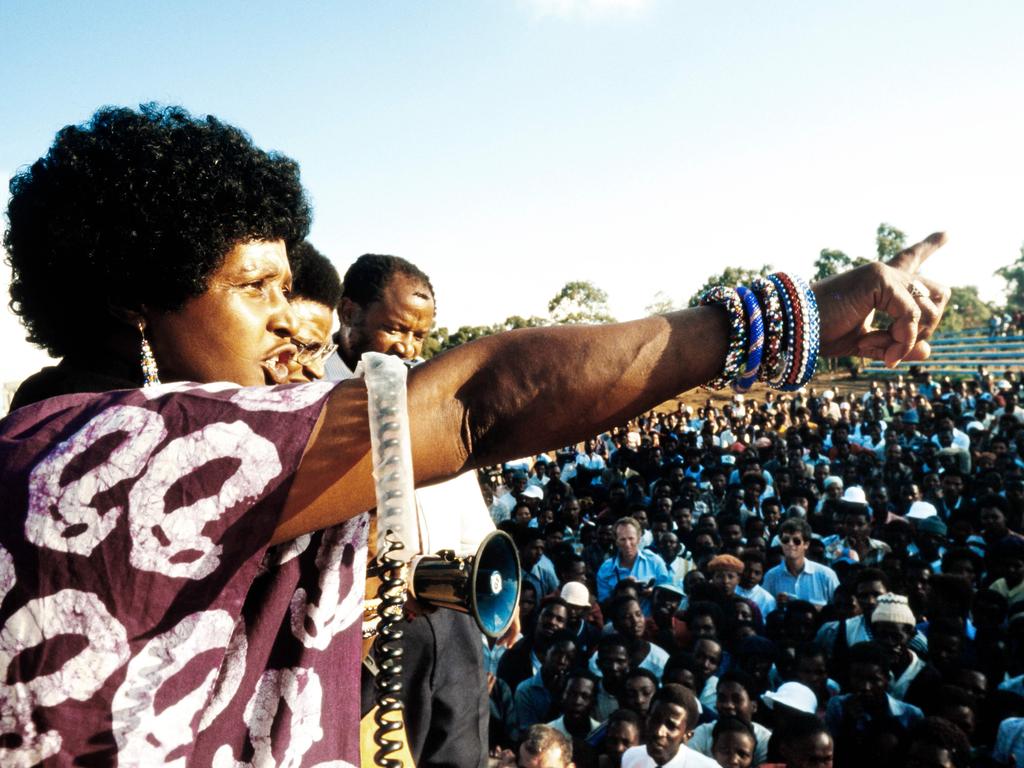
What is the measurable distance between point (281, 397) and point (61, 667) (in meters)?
0.32

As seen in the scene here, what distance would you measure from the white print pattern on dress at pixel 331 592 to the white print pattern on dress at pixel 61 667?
0.18m

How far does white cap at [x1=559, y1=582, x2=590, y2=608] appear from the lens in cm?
613

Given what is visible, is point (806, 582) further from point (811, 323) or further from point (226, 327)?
point (226, 327)

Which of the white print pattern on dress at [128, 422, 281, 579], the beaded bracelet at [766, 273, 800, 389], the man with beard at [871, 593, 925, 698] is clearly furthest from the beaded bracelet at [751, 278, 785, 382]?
the man with beard at [871, 593, 925, 698]

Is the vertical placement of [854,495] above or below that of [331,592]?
below

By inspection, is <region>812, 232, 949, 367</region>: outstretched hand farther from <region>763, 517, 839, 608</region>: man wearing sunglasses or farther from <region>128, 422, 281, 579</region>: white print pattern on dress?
<region>763, 517, 839, 608</region>: man wearing sunglasses

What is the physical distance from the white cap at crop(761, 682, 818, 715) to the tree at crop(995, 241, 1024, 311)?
6284 centimetres

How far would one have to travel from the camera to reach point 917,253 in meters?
1.07

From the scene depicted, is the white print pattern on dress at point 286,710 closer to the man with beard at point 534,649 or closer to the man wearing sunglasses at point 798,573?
the man with beard at point 534,649

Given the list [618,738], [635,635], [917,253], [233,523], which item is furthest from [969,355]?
[233,523]

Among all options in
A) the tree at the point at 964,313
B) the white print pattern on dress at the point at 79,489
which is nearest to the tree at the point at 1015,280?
the tree at the point at 964,313

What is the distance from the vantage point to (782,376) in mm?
919

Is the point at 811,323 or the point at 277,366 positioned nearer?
the point at 811,323

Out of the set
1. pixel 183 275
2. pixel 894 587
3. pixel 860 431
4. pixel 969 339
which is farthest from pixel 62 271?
pixel 969 339
